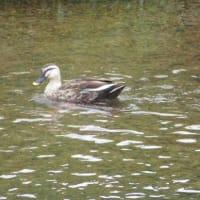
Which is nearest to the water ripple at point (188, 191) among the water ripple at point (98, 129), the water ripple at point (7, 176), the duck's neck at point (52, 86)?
the water ripple at point (7, 176)

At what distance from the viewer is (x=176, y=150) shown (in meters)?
12.8

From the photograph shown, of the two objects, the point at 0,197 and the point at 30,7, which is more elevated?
the point at 30,7

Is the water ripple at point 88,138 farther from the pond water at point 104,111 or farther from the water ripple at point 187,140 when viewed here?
the water ripple at point 187,140

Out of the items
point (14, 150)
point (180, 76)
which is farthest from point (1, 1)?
point (14, 150)

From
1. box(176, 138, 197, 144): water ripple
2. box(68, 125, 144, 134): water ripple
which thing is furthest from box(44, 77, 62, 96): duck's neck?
box(176, 138, 197, 144): water ripple

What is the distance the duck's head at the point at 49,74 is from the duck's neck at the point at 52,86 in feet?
0.13

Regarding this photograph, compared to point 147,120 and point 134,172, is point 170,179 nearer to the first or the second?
point 134,172

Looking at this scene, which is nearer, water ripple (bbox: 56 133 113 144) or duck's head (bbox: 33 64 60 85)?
water ripple (bbox: 56 133 113 144)

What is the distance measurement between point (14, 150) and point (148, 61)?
676cm

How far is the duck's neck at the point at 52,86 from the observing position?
1661cm

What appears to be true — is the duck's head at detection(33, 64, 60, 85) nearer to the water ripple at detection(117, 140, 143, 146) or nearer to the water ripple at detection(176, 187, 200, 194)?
the water ripple at detection(117, 140, 143, 146)

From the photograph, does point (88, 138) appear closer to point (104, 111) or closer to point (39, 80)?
point (104, 111)

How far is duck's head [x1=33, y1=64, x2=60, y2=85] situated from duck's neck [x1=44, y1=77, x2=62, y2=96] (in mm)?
38

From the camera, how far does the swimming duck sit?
16.0 metres
